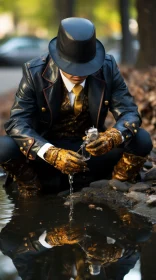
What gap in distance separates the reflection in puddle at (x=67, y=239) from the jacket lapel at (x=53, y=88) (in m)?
0.82

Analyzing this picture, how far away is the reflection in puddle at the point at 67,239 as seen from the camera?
4355mm

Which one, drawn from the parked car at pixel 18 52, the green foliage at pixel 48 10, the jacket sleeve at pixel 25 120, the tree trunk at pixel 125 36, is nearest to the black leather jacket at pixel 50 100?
the jacket sleeve at pixel 25 120

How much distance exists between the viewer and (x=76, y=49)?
5.72 meters

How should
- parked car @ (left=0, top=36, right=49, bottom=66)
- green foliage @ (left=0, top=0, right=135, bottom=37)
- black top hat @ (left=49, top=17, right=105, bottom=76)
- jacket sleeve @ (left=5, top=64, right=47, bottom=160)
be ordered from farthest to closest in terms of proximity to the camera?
green foliage @ (left=0, top=0, right=135, bottom=37) → parked car @ (left=0, top=36, right=49, bottom=66) → jacket sleeve @ (left=5, top=64, right=47, bottom=160) → black top hat @ (left=49, top=17, right=105, bottom=76)

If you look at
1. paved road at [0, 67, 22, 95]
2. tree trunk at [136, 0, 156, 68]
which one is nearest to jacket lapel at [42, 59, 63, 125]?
tree trunk at [136, 0, 156, 68]

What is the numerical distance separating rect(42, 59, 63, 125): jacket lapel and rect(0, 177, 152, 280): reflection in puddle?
0.82 metres

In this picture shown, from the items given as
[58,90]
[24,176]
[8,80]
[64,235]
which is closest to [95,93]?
[58,90]

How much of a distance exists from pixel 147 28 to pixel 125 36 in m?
7.74

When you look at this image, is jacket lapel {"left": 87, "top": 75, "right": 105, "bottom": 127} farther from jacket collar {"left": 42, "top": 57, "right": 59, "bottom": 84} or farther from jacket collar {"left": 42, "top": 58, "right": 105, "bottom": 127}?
jacket collar {"left": 42, "top": 57, "right": 59, "bottom": 84}

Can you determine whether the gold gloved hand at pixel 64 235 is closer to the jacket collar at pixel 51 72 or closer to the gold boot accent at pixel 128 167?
the gold boot accent at pixel 128 167

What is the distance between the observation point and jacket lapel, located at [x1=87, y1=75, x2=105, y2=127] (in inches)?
241

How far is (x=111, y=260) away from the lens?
178 inches

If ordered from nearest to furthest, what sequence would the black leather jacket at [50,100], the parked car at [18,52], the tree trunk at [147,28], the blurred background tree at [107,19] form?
1. the black leather jacket at [50,100]
2. the tree trunk at [147,28]
3. the blurred background tree at [107,19]
4. the parked car at [18,52]

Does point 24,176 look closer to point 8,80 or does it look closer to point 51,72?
point 51,72
